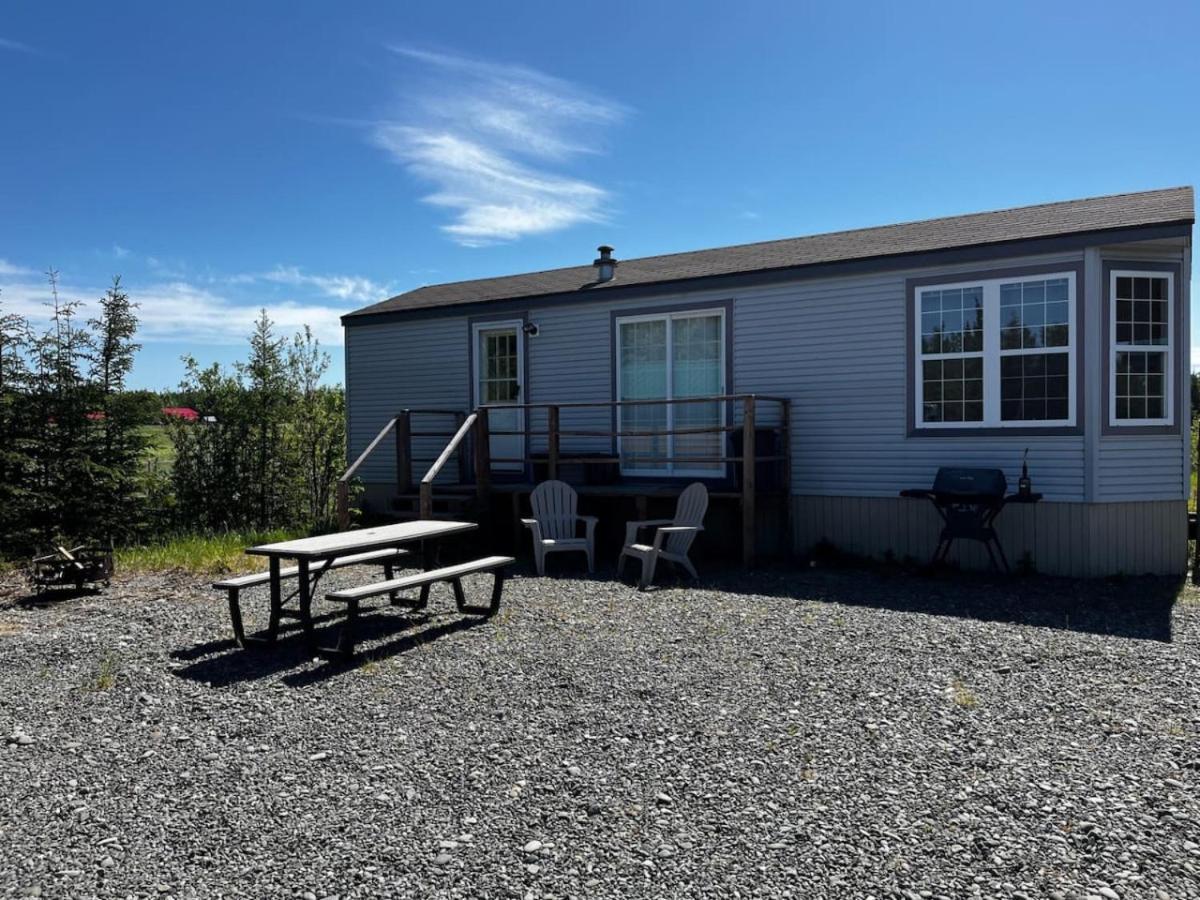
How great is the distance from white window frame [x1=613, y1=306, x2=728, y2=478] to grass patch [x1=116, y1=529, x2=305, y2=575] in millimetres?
4145

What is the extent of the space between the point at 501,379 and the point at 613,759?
8.16 meters

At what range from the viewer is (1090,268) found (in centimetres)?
754

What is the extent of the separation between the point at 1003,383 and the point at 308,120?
921 centimetres

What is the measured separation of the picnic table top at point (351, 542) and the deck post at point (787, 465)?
377 centimetres

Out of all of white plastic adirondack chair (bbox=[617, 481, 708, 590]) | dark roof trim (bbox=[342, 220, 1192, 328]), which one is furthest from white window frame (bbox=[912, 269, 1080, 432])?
white plastic adirondack chair (bbox=[617, 481, 708, 590])

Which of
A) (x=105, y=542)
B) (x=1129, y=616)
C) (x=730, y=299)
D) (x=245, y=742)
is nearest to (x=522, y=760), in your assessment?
(x=245, y=742)

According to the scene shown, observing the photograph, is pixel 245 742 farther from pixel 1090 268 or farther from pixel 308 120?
pixel 308 120

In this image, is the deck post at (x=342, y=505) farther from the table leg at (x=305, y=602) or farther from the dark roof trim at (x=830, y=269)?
the table leg at (x=305, y=602)

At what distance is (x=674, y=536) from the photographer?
8078 millimetres

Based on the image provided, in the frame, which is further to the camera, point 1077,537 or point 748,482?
point 748,482

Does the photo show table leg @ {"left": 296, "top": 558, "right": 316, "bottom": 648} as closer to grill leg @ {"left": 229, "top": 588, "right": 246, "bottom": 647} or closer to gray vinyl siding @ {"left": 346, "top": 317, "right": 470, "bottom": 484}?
grill leg @ {"left": 229, "top": 588, "right": 246, "bottom": 647}

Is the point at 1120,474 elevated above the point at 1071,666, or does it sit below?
above

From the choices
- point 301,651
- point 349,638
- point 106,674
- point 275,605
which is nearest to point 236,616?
point 275,605

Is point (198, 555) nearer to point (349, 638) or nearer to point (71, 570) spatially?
point (71, 570)
